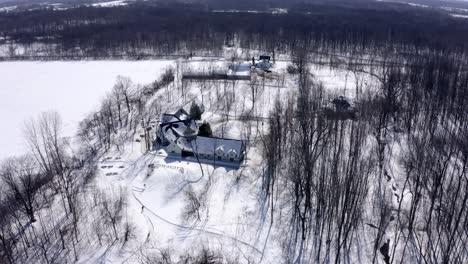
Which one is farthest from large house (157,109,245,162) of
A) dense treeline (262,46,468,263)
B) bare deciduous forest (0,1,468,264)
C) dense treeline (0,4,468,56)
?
dense treeline (0,4,468,56)

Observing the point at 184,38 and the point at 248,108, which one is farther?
the point at 184,38

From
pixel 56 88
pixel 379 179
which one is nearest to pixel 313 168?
pixel 379 179

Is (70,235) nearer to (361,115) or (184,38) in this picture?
(361,115)

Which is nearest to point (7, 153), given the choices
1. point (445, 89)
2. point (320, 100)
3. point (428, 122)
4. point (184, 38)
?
point (320, 100)

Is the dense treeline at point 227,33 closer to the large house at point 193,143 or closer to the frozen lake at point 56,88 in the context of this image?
the frozen lake at point 56,88

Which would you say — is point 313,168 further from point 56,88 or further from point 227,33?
point 227,33

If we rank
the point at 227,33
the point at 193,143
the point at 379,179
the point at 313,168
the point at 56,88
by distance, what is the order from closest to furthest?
1. the point at 379,179
2. the point at 313,168
3. the point at 193,143
4. the point at 56,88
5. the point at 227,33

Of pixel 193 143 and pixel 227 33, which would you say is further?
pixel 227 33
